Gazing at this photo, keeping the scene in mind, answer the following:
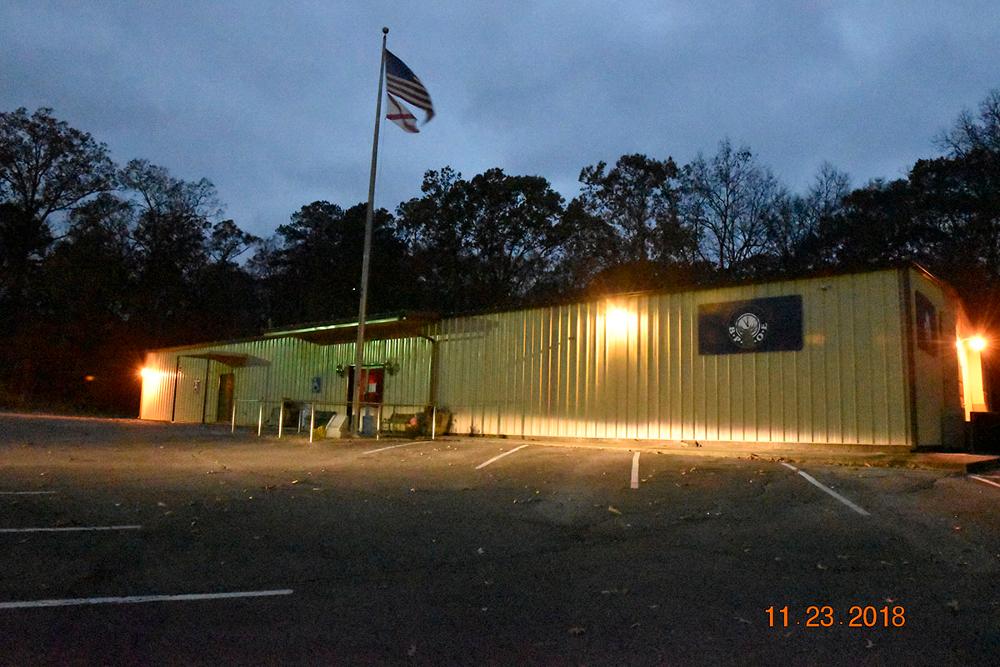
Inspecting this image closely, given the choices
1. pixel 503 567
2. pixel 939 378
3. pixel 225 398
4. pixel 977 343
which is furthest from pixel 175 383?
pixel 503 567

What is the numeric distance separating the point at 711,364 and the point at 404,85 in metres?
9.61

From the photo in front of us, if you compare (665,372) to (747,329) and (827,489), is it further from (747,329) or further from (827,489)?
(827,489)

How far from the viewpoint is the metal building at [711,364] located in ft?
42.5

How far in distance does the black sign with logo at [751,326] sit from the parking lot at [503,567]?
3.68m

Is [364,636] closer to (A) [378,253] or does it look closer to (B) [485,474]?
(B) [485,474]

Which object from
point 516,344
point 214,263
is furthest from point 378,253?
point 516,344

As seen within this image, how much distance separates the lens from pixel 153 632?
165 inches

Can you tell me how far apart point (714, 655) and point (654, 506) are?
432 centimetres

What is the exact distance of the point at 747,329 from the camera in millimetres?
14367

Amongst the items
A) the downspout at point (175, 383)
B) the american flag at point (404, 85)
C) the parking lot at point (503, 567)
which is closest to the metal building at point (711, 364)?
the parking lot at point (503, 567)

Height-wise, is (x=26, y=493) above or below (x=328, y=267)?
below

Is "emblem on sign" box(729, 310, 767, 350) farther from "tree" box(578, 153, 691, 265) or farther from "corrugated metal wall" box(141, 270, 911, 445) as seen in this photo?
"tree" box(578, 153, 691, 265)

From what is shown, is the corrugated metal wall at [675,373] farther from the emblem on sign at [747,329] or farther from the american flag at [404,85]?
the american flag at [404,85]

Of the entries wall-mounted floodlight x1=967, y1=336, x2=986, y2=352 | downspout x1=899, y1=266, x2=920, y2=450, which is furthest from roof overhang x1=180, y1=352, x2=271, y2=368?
wall-mounted floodlight x1=967, y1=336, x2=986, y2=352
